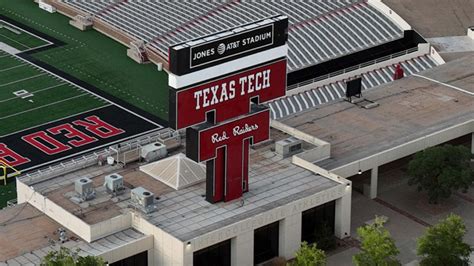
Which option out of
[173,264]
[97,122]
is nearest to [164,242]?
[173,264]

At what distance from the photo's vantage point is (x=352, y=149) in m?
80.5

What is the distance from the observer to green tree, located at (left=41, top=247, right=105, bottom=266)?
62.7 m

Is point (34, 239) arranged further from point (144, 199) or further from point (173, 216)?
point (173, 216)

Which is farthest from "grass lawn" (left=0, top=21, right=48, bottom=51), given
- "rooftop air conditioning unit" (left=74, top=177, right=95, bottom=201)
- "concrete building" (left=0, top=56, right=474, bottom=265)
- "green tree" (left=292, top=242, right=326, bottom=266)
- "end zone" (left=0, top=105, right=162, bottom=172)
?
"green tree" (left=292, top=242, right=326, bottom=266)

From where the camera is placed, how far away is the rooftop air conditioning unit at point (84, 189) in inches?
2835

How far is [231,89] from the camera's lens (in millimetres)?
70125

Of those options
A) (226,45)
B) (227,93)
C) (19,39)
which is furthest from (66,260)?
(19,39)

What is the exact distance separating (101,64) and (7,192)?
79.1 ft

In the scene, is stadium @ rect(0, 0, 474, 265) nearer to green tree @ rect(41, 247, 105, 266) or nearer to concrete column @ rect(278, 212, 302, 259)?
concrete column @ rect(278, 212, 302, 259)

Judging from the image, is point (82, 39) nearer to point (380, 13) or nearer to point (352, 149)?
point (380, 13)

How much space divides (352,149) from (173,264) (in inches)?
652

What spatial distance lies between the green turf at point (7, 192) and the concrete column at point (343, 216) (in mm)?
20215

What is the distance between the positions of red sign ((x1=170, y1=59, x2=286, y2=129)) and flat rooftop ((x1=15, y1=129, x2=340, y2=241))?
5.17 meters

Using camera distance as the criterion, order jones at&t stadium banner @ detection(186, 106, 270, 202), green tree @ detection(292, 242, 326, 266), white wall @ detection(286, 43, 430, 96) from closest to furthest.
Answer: green tree @ detection(292, 242, 326, 266) → jones at&t stadium banner @ detection(186, 106, 270, 202) → white wall @ detection(286, 43, 430, 96)
